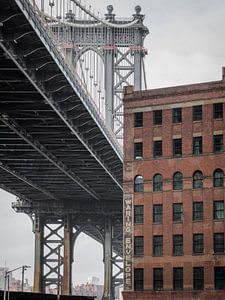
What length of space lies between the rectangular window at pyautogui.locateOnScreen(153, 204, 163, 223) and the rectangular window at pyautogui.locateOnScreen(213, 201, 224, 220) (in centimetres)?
506

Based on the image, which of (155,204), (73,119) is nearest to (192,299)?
(155,204)

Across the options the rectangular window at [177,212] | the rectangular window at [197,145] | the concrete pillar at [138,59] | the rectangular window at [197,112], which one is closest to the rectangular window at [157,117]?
the rectangular window at [197,112]

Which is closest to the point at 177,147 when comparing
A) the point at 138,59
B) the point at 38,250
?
the point at 138,59

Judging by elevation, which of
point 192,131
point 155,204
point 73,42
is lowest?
point 155,204

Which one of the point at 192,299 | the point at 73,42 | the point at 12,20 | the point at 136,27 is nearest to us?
the point at 12,20

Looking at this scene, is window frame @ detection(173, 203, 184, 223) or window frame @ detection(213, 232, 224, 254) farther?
window frame @ detection(173, 203, 184, 223)

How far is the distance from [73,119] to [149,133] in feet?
36.3

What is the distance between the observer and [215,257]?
267 feet

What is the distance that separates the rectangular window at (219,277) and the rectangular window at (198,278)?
1235 mm

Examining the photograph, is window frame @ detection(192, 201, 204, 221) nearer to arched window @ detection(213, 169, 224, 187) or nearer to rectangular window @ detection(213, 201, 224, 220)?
rectangular window @ detection(213, 201, 224, 220)

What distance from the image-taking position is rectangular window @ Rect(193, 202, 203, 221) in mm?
83188

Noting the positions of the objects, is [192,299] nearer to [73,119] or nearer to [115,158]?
[73,119]

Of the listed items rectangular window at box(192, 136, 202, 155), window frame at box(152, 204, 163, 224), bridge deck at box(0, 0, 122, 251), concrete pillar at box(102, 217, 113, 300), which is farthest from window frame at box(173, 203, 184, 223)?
concrete pillar at box(102, 217, 113, 300)

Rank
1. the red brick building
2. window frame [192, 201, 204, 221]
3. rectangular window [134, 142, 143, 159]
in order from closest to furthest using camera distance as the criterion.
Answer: the red brick building → window frame [192, 201, 204, 221] → rectangular window [134, 142, 143, 159]
